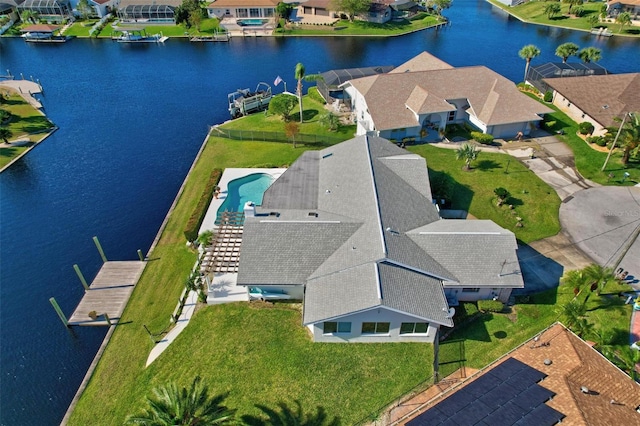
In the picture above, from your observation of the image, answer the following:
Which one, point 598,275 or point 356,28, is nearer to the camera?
point 598,275

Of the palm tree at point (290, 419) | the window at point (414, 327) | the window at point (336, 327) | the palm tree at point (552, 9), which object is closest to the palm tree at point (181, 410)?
the palm tree at point (290, 419)

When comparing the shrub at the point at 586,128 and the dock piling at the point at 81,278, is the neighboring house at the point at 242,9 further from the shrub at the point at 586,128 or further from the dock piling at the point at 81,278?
the dock piling at the point at 81,278

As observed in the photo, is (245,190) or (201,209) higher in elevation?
(201,209)

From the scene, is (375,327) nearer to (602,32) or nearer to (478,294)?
(478,294)

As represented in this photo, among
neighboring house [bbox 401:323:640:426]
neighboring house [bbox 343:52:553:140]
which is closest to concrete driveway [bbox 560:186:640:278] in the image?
neighboring house [bbox 343:52:553:140]

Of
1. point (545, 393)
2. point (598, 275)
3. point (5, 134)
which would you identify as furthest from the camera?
point (5, 134)

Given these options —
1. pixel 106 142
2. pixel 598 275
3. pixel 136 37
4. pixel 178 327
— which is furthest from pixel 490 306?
pixel 136 37

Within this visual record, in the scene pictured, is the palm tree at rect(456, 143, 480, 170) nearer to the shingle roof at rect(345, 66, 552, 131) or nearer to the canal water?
the shingle roof at rect(345, 66, 552, 131)
